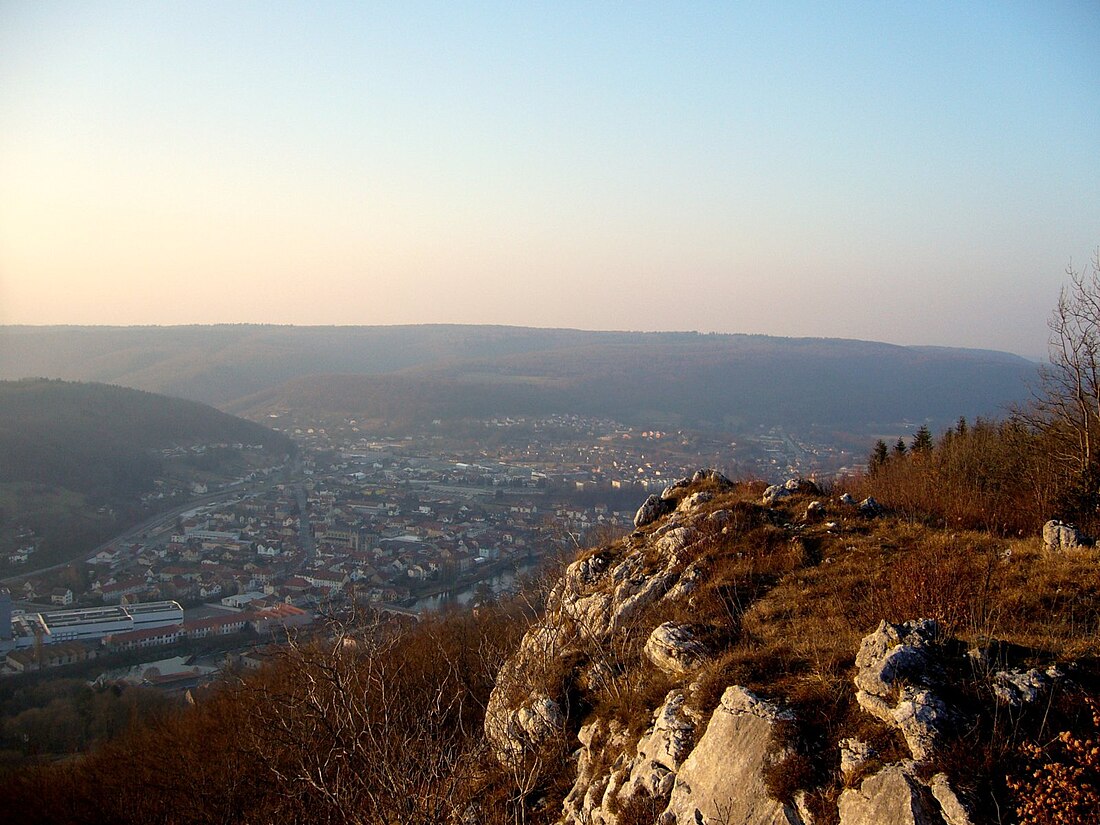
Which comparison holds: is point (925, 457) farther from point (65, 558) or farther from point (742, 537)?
point (65, 558)

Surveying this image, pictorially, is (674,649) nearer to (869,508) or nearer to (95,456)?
(869,508)

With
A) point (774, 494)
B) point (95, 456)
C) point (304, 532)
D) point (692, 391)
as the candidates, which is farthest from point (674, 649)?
point (692, 391)

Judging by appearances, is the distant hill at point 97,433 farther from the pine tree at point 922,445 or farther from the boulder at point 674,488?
the pine tree at point 922,445

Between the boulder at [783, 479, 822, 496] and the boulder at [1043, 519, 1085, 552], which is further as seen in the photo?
the boulder at [783, 479, 822, 496]

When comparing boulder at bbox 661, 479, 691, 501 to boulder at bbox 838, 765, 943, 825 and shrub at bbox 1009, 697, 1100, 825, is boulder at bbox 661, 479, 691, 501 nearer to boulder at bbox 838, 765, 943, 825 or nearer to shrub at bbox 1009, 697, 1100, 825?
boulder at bbox 838, 765, 943, 825

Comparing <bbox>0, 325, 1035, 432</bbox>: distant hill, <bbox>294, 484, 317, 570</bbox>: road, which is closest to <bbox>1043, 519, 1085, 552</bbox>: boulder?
<bbox>294, 484, 317, 570</bbox>: road

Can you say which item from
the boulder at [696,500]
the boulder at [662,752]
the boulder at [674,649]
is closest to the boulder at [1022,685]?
the boulder at [662,752]

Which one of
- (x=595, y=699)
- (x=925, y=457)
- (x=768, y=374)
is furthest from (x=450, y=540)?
(x=768, y=374)
